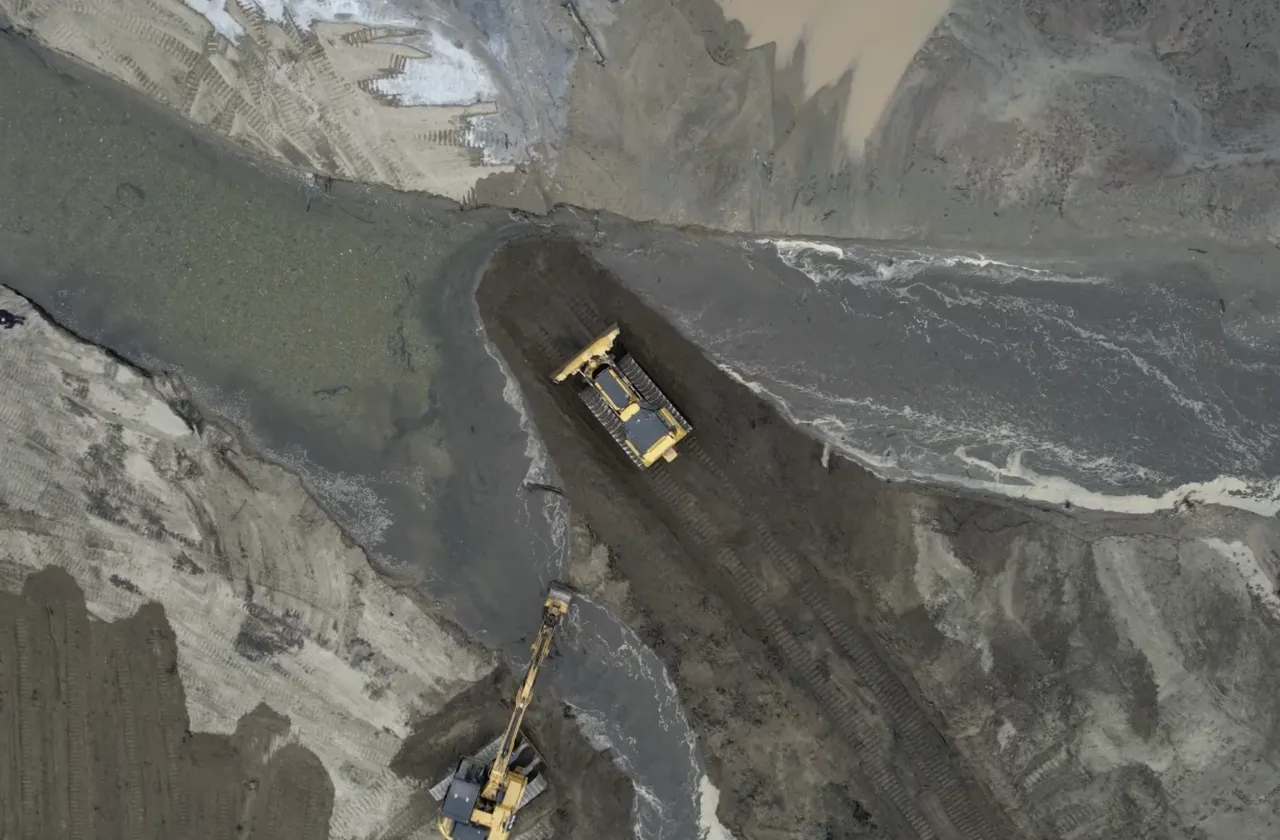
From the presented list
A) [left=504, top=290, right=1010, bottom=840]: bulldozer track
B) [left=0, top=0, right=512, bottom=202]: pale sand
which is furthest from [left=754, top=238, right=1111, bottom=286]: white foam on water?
[left=0, top=0, right=512, bottom=202]: pale sand

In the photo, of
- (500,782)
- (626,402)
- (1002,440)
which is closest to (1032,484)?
(1002,440)

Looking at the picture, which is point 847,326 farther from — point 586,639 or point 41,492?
point 41,492

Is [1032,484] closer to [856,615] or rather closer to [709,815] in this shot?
[856,615]

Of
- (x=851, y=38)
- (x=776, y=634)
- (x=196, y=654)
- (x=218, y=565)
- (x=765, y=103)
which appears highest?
(x=851, y=38)

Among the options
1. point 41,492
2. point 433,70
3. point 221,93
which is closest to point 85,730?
point 41,492

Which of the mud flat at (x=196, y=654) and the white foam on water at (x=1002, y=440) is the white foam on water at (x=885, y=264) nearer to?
the white foam on water at (x=1002, y=440)
